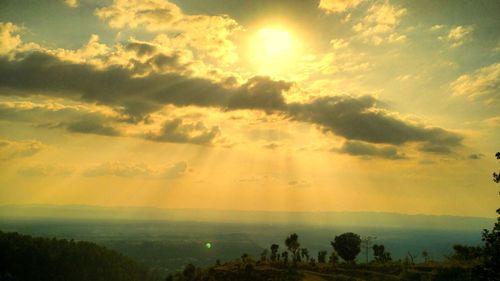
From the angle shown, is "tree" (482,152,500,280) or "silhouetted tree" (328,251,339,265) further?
"silhouetted tree" (328,251,339,265)

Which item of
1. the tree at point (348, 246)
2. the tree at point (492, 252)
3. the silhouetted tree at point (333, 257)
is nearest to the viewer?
the tree at point (492, 252)

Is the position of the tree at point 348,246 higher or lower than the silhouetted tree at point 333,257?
higher

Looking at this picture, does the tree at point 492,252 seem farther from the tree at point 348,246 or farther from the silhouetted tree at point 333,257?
the tree at point 348,246

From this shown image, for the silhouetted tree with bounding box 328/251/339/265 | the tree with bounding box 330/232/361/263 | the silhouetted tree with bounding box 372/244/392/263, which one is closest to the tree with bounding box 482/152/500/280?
the silhouetted tree with bounding box 328/251/339/265

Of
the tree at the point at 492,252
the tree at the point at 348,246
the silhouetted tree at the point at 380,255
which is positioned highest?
the tree at the point at 492,252

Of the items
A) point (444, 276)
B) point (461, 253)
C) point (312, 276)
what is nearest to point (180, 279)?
point (312, 276)

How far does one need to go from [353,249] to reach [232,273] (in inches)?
1736

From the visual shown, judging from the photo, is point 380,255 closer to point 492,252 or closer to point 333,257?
point 333,257

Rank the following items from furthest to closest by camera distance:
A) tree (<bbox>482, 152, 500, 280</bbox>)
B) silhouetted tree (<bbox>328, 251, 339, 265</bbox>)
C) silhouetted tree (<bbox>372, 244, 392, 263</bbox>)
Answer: silhouetted tree (<bbox>372, 244, 392, 263</bbox>) < silhouetted tree (<bbox>328, 251, 339, 265</bbox>) < tree (<bbox>482, 152, 500, 280</bbox>)

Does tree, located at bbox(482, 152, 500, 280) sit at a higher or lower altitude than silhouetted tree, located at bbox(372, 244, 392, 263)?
higher

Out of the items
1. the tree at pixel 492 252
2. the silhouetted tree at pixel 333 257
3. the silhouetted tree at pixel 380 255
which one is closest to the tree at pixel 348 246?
the silhouetted tree at pixel 333 257

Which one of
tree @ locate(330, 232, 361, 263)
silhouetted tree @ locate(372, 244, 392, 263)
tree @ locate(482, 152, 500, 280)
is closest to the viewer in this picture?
tree @ locate(482, 152, 500, 280)

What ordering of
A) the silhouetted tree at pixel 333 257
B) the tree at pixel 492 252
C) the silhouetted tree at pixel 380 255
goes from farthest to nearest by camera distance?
the silhouetted tree at pixel 380 255 → the silhouetted tree at pixel 333 257 → the tree at pixel 492 252

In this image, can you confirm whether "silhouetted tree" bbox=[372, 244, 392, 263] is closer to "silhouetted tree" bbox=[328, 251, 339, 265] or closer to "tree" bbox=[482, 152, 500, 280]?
"silhouetted tree" bbox=[328, 251, 339, 265]
